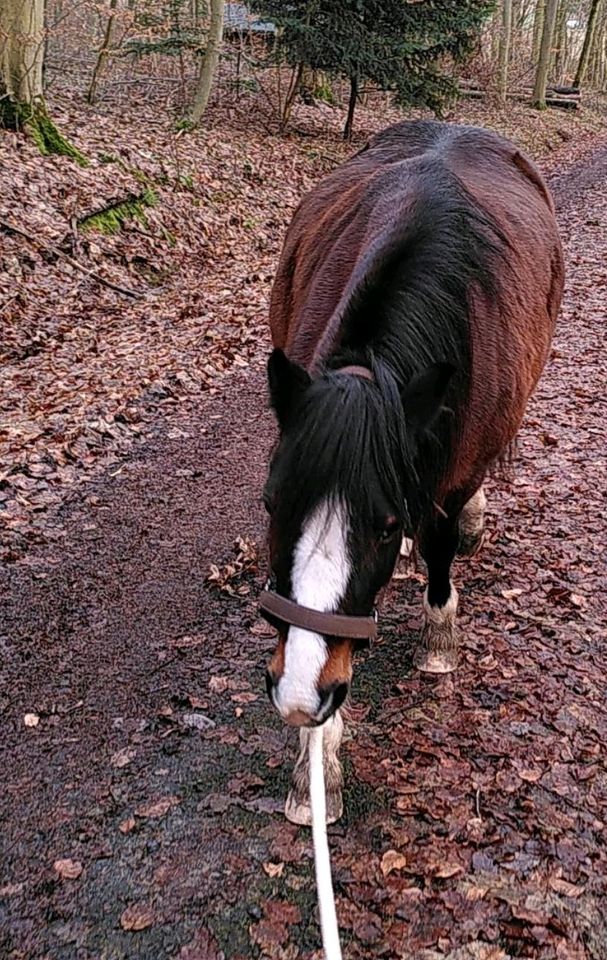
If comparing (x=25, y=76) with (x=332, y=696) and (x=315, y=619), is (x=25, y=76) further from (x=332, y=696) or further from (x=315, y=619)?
(x=332, y=696)

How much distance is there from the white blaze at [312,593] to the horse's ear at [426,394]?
0.38m

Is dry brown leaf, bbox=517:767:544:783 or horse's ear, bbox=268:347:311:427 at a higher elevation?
horse's ear, bbox=268:347:311:427

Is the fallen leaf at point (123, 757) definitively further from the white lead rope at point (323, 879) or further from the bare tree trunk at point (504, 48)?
the bare tree trunk at point (504, 48)

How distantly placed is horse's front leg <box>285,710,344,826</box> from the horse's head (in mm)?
865

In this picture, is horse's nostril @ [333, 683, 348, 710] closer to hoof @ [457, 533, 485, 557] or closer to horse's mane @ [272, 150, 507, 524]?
horse's mane @ [272, 150, 507, 524]

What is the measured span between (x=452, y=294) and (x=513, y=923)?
6.94 feet

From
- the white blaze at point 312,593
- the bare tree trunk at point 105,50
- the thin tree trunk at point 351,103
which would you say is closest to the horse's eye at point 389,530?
the white blaze at point 312,593

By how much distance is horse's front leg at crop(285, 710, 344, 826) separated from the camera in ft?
9.53

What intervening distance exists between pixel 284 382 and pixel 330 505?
375 mm

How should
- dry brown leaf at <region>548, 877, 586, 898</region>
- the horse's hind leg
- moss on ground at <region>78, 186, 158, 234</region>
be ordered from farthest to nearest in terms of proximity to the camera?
1. moss on ground at <region>78, 186, 158, 234</region>
2. the horse's hind leg
3. dry brown leaf at <region>548, 877, 586, 898</region>

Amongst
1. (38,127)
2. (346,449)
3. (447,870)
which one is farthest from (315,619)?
(38,127)

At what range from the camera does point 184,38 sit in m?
14.9

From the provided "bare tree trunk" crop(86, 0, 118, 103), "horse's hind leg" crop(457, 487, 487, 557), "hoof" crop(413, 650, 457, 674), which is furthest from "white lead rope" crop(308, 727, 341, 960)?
"bare tree trunk" crop(86, 0, 118, 103)

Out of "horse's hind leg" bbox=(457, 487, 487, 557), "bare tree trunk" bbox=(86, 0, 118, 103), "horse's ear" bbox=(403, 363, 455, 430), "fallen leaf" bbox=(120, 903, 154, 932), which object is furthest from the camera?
"bare tree trunk" bbox=(86, 0, 118, 103)
